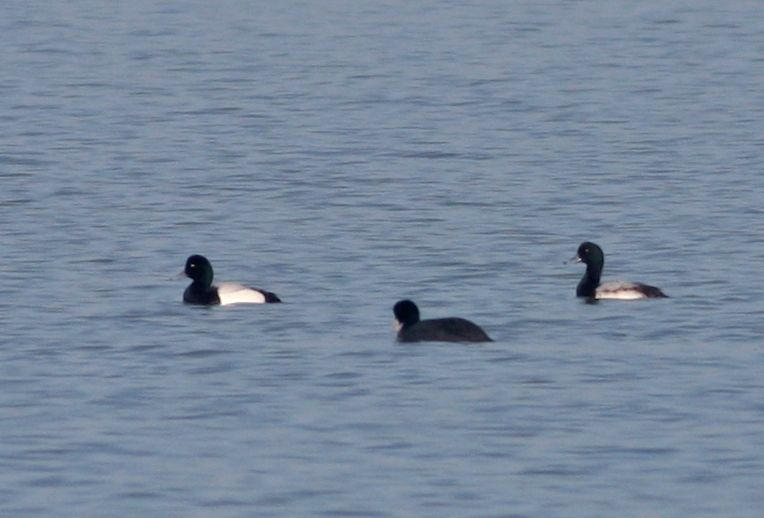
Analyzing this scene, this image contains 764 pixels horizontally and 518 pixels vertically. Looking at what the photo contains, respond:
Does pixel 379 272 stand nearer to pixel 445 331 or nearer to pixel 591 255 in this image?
pixel 591 255

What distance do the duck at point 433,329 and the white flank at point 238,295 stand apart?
85.1 inches

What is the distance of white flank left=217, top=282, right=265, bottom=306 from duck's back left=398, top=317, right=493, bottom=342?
2.36 metres

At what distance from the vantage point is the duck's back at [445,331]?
18.0 meters

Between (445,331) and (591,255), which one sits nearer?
(445,331)

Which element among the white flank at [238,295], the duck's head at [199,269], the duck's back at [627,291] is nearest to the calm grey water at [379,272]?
the duck's back at [627,291]

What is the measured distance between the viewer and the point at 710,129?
34.2 meters

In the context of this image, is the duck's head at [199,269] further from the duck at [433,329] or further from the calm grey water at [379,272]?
the duck at [433,329]

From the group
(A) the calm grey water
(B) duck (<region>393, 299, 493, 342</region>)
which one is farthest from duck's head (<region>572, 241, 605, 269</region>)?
(B) duck (<region>393, 299, 493, 342</region>)

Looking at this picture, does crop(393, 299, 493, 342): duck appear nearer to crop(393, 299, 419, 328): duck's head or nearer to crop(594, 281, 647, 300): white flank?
crop(393, 299, 419, 328): duck's head

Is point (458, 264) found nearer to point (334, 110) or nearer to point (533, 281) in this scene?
point (533, 281)

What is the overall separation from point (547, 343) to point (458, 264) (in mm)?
4402

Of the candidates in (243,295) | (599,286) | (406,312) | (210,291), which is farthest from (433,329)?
(210,291)

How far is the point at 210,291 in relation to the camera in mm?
20641

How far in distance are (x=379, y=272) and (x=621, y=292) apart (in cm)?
293
